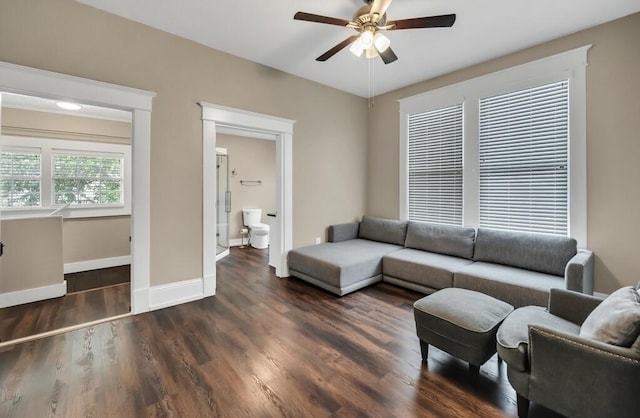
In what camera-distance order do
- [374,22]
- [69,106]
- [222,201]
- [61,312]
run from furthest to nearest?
[222,201]
[69,106]
[61,312]
[374,22]

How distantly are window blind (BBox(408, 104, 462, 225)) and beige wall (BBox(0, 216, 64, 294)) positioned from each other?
486 centimetres

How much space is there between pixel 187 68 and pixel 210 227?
1835 millimetres

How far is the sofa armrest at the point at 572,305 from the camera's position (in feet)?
5.92

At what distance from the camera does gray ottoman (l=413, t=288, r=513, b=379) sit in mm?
1822

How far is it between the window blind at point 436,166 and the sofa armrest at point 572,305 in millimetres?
2147

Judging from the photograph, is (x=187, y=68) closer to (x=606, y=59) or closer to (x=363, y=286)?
(x=363, y=286)

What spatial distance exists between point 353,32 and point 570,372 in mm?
3264

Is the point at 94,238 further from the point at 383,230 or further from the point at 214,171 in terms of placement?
the point at 383,230

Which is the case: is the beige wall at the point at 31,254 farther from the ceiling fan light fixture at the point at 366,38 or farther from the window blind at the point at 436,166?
the window blind at the point at 436,166

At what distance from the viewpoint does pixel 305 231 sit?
4.36m

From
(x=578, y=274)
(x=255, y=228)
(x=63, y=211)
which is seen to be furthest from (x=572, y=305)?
(x=63, y=211)

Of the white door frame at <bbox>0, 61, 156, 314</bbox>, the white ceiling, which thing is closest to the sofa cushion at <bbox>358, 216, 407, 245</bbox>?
the white ceiling

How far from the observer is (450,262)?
11.3 ft

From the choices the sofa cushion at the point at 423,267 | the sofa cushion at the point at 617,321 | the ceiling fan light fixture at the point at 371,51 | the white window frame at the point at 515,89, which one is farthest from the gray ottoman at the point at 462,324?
the ceiling fan light fixture at the point at 371,51
